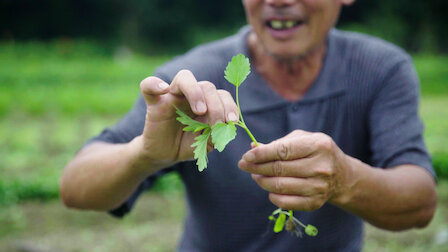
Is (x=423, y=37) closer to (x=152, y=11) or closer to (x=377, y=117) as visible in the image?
(x=152, y=11)

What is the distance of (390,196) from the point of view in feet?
4.96

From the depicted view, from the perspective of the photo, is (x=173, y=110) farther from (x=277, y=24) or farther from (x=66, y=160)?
(x=66, y=160)

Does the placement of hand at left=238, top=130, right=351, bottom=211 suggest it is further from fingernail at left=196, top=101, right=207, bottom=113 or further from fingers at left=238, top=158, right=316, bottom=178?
fingernail at left=196, top=101, right=207, bottom=113

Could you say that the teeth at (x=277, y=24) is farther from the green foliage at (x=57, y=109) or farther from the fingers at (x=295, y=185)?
the green foliage at (x=57, y=109)

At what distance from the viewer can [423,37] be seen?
17.9 metres

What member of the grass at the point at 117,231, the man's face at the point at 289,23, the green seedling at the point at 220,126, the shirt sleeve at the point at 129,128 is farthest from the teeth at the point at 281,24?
the grass at the point at 117,231

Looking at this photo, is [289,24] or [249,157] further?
[289,24]

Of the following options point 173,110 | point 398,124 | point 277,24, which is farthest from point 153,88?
point 398,124

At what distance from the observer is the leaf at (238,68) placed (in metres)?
1.13

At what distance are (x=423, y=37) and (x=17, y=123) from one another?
15.2m

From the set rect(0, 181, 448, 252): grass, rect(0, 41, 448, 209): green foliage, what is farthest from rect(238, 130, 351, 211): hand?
rect(0, 41, 448, 209): green foliage

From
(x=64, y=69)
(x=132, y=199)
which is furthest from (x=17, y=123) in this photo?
(x=132, y=199)

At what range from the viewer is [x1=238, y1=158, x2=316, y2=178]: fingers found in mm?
1156

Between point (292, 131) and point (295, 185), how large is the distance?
0.41 m
